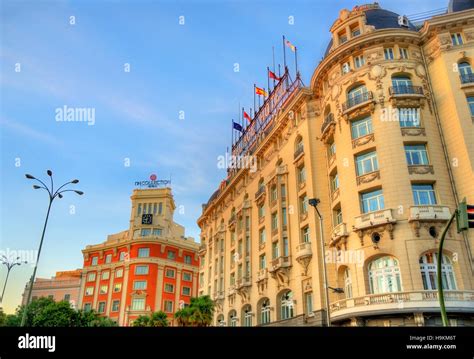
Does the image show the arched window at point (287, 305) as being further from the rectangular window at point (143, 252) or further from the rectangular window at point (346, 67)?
the rectangular window at point (143, 252)

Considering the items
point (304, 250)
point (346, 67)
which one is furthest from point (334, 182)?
point (346, 67)

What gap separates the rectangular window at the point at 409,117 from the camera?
107 feet

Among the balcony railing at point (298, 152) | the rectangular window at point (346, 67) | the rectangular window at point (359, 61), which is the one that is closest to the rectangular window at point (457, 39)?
the rectangular window at point (359, 61)

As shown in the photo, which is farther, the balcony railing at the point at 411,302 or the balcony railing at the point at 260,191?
the balcony railing at the point at 260,191

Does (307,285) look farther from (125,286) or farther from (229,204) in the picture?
(125,286)

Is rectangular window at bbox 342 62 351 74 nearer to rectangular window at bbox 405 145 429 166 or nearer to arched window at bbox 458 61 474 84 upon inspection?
arched window at bbox 458 61 474 84

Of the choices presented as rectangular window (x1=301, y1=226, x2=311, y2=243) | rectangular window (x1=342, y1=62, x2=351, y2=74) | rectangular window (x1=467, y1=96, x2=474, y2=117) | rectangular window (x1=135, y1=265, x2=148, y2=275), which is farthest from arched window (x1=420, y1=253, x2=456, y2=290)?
rectangular window (x1=135, y1=265, x2=148, y2=275)

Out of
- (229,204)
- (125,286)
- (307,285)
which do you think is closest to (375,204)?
(307,285)

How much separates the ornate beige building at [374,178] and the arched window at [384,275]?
79mm

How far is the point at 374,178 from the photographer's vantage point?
3142 cm

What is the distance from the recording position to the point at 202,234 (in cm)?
7319

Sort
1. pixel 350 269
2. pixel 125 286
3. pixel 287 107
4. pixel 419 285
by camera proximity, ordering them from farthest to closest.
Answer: pixel 125 286
pixel 287 107
pixel 350 269
pixel 419 285

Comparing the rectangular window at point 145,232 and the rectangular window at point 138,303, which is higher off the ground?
the rectangular window at point 145,232

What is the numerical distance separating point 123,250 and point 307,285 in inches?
2236
